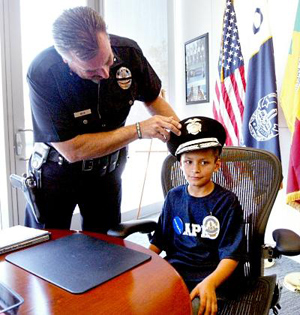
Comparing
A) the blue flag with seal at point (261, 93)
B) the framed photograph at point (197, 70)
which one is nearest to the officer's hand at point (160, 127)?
the blue flag with seal at point (261, 93)

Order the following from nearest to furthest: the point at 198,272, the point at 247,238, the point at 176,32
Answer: the point at 198,272 < the point at 247,238 < the point at 176,32

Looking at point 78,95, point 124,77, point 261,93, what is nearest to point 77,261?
point 78,95

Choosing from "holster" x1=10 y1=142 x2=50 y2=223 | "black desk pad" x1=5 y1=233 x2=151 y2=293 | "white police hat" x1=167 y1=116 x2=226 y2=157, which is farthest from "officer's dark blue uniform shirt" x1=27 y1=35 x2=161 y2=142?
"black desk pad" x1=5 y1=233 x2=151 y2=293

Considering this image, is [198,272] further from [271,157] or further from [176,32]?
[176,32]

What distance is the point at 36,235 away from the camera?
114 centimetres

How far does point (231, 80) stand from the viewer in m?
2.74

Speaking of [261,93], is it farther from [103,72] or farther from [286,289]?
[103,72]

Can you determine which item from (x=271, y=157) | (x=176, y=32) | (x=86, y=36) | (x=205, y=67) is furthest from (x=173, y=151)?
(x=176, y=32)

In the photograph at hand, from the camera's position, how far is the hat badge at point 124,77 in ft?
5.05

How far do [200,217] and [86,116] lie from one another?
2.12ft

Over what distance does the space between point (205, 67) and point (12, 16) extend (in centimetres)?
176

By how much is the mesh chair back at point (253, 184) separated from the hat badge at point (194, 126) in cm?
23

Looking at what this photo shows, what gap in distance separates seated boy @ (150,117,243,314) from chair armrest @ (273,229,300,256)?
0.13m

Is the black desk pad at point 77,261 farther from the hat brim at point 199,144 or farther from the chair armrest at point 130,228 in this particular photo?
the hat brim at point 199,144
